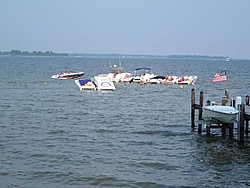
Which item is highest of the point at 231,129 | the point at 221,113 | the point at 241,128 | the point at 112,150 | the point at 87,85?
the point at 221,113

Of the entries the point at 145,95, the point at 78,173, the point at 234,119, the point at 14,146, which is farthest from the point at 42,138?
the point at 145,95

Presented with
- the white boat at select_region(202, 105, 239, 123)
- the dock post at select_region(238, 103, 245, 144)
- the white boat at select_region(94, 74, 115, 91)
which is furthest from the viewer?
the white boat at select_region(94, 74, 115, 91)

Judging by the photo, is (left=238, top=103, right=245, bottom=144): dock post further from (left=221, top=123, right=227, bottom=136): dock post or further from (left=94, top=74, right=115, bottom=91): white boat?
(left=94, top=74, right=115, bottom=91): white boat

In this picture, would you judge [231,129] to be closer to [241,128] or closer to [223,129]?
[223,129]

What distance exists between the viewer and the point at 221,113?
21.0m

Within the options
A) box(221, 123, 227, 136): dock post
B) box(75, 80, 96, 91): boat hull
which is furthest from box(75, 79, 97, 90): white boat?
box(221, 123, 227, 136): dock post

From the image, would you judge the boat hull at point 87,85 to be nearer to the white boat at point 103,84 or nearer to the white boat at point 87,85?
the white boat at point 87,85

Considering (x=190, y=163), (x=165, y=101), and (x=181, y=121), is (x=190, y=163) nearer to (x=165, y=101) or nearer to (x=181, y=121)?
(x=181, y=121)

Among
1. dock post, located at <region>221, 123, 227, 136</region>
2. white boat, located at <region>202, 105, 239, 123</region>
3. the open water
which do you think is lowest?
the open water

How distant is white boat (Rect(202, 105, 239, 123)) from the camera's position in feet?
68.0

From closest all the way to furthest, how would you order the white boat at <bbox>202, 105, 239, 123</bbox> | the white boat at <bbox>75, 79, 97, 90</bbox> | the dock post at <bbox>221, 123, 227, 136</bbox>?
the white boat at <bbox>202, 105, 239, 123</bbox> → the dock post at <bbox>221, 123, 227, 136</bbox> → the white boat at <bbox>75, 79, 97, 90</bbox>

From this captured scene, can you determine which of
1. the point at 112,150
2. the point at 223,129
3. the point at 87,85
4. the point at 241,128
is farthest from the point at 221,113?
the point at 87,85

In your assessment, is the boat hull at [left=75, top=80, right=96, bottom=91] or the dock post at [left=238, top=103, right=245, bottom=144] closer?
the dock post at [left=238, top=103, right=245, bottom=144]

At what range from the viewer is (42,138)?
2203 cm
